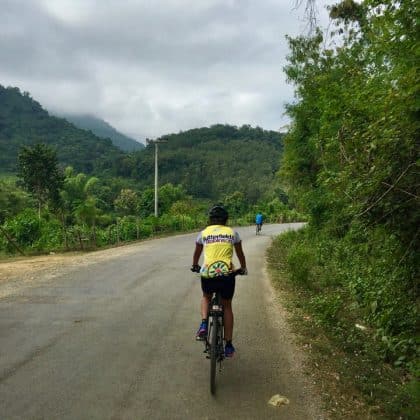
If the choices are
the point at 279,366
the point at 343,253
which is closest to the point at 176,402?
the point at 279,366

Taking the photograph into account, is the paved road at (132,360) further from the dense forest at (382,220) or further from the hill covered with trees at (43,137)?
the hill covered with trees at (43,137)

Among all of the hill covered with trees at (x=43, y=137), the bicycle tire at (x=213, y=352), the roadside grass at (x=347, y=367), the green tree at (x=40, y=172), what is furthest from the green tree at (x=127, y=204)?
the bicycle tire at (x=213, y=352)

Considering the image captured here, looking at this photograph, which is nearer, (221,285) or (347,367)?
(221,285)

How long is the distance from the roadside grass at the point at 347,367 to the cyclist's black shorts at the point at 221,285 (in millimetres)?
1435

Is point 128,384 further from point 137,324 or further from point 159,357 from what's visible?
point 137,324

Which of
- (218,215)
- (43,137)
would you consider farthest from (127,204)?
(43,137)

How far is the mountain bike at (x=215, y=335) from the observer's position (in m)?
4.30

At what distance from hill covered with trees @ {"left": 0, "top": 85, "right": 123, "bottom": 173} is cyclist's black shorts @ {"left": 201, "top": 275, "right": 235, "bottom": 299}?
81376 mm

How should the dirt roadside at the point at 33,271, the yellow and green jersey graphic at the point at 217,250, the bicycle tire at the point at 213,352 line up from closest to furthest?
the bicycle tire at the point at 213,352
the yellow and green jersey graphic at the point at 217,250
the dirt roadside at the point at 33,271

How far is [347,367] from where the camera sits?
5137 mm

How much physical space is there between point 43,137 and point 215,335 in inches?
4134

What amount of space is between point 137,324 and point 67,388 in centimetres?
243

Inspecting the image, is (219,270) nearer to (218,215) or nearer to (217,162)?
(218,215)

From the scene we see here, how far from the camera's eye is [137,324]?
21.9 ft
